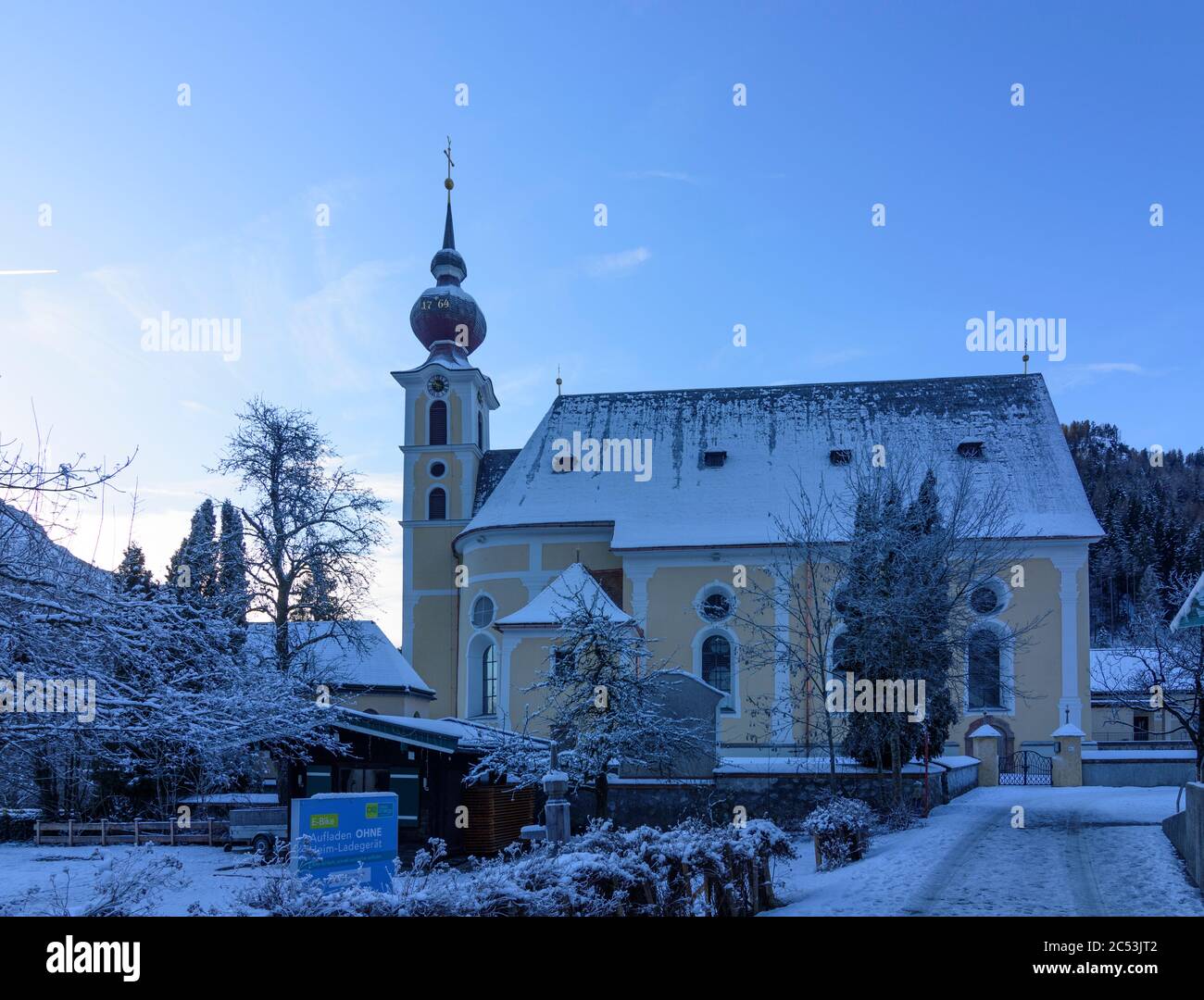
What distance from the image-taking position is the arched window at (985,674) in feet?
108

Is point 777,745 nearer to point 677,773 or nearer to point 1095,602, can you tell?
point 677,773

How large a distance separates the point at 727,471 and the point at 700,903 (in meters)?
27.7

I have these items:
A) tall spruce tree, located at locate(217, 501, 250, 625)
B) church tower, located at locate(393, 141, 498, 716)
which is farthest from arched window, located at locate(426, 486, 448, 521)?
tall spruce tree, located at locate(217, 501, 250, 625)

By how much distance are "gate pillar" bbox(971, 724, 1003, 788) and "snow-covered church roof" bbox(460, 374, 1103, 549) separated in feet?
26.7

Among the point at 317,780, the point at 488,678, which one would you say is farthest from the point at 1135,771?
the point at 488,678

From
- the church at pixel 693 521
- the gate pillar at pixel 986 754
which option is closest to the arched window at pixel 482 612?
the church at pixel 693 521

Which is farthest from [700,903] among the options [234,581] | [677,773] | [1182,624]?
[234,581]

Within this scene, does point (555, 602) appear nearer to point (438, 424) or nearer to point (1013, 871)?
point (438, 424)

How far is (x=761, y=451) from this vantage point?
3841 centimetres

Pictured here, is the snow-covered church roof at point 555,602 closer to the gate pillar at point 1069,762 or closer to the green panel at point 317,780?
the green panel at point 317,780

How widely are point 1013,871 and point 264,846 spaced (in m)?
15.0

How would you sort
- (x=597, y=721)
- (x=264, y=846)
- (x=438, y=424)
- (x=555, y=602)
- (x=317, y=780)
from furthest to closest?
(x=438, y=424) → (x=555, y=602) → (x=317, y=780) → (x=264, y=846) → (x=597, y=721)

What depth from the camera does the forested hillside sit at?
7475 cm
